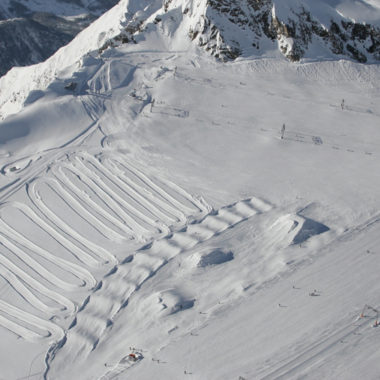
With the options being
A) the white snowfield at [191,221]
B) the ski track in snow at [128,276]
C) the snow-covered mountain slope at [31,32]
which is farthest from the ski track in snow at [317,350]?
the snow-covered mountain slope at [31,32]

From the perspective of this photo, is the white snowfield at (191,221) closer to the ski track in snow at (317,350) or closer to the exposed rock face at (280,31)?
the ski track in snow at (317,350)

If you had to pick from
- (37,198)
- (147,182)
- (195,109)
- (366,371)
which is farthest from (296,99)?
(366,371)

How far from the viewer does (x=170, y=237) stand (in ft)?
83.3

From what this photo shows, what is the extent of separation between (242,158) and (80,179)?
9.25m

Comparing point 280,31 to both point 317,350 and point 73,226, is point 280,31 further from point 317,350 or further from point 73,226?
point 317,350

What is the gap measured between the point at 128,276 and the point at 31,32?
3156 inches

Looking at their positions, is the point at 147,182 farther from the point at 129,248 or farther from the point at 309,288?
the point at 309,288

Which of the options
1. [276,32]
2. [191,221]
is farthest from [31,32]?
[191,221]

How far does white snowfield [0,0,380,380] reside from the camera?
19688 mm

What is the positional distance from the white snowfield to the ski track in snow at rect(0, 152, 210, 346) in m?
0.09

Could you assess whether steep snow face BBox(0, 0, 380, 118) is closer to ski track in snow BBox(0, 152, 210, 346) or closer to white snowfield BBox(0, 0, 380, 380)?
white snowfield BBox(0, 0, 380, 380)

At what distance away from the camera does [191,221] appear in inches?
1032

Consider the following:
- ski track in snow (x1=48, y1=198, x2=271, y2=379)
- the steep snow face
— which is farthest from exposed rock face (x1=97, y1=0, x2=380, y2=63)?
ski track in snow (x1=48, y1=198, x2=271, y2=379)

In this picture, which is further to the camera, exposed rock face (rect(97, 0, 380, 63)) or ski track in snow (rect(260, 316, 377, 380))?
exposed rock face (rect(97, 0, 380, 63))
